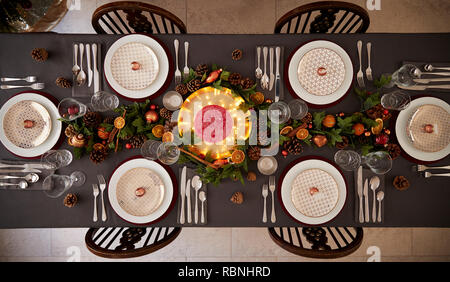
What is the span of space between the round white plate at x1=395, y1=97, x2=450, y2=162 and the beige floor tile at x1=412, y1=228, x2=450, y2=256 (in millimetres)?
1407

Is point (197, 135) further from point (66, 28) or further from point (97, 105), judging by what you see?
point (66, 28)

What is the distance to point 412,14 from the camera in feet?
7.77

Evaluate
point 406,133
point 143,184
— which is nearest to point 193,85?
point 143,184

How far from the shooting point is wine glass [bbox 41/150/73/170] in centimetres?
137

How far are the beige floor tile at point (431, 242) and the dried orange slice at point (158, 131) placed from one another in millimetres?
2469

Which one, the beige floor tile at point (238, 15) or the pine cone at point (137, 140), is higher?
the beige floor tile at point (238, 15)

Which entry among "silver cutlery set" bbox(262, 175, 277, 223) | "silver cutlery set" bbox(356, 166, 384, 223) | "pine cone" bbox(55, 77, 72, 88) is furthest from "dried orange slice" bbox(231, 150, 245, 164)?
"pine cone" bbox(55, 77, 72, 88)

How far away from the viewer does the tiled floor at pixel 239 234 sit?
2359 millimetres

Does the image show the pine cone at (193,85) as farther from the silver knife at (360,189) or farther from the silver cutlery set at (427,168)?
the silver cutlery set at (427,168)

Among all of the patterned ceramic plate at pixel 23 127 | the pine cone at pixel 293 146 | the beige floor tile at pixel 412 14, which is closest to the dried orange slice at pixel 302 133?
the pine cone at pixel 293 146

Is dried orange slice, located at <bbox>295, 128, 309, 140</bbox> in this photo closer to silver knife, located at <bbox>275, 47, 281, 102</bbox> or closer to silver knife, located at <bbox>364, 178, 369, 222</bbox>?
silver knife, located at <bbox>275, 47, 281, 102</bbox>
